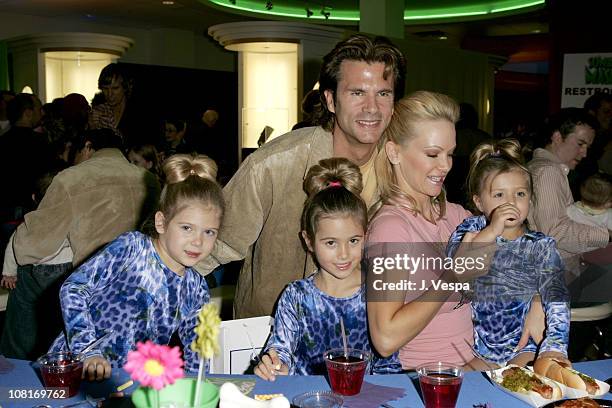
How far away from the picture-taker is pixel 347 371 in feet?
6.01

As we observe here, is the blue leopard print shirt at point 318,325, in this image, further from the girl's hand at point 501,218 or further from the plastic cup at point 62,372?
the plastic cup at point 62,372

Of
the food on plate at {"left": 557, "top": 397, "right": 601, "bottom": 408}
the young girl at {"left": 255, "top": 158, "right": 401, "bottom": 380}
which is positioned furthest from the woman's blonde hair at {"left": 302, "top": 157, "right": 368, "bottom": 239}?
the food on plate at {"left": 557, "top": 397, "right": 601, "bottom": 408}

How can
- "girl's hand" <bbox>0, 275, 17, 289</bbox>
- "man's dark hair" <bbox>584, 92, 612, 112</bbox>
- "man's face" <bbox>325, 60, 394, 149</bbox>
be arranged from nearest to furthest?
1. "man's face" <bbox>325, 60, 394, 149</bbox>
2. "girl's hand" <bbox>0, 275, 17, 289</bbox>
3. "man's dark hair" <bbox>584, 92, 612, 112</bbox>

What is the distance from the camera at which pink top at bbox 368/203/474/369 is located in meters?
2.25

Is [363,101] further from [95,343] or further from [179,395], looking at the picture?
[179,395]

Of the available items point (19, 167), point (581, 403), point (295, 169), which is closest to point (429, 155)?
point (295, 169)

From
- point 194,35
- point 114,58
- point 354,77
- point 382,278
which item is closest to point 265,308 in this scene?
point 382,278

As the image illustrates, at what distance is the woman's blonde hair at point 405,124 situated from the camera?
2.30 metres

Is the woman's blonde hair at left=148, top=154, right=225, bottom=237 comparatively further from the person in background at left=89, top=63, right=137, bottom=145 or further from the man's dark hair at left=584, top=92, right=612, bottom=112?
the man's dark hair at left=584, top=92, right=612, bottom=112

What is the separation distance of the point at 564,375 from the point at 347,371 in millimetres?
564

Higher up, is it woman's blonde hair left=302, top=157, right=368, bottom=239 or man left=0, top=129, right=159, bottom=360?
woman's blonde hair left=302, top=157, right=368, bottom=239

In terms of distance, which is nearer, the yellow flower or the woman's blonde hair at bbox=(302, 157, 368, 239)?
the yellow flower

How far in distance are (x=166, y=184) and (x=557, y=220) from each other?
2247 mm

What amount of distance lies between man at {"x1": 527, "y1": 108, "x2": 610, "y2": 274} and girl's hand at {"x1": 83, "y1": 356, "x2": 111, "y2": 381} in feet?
7.42
